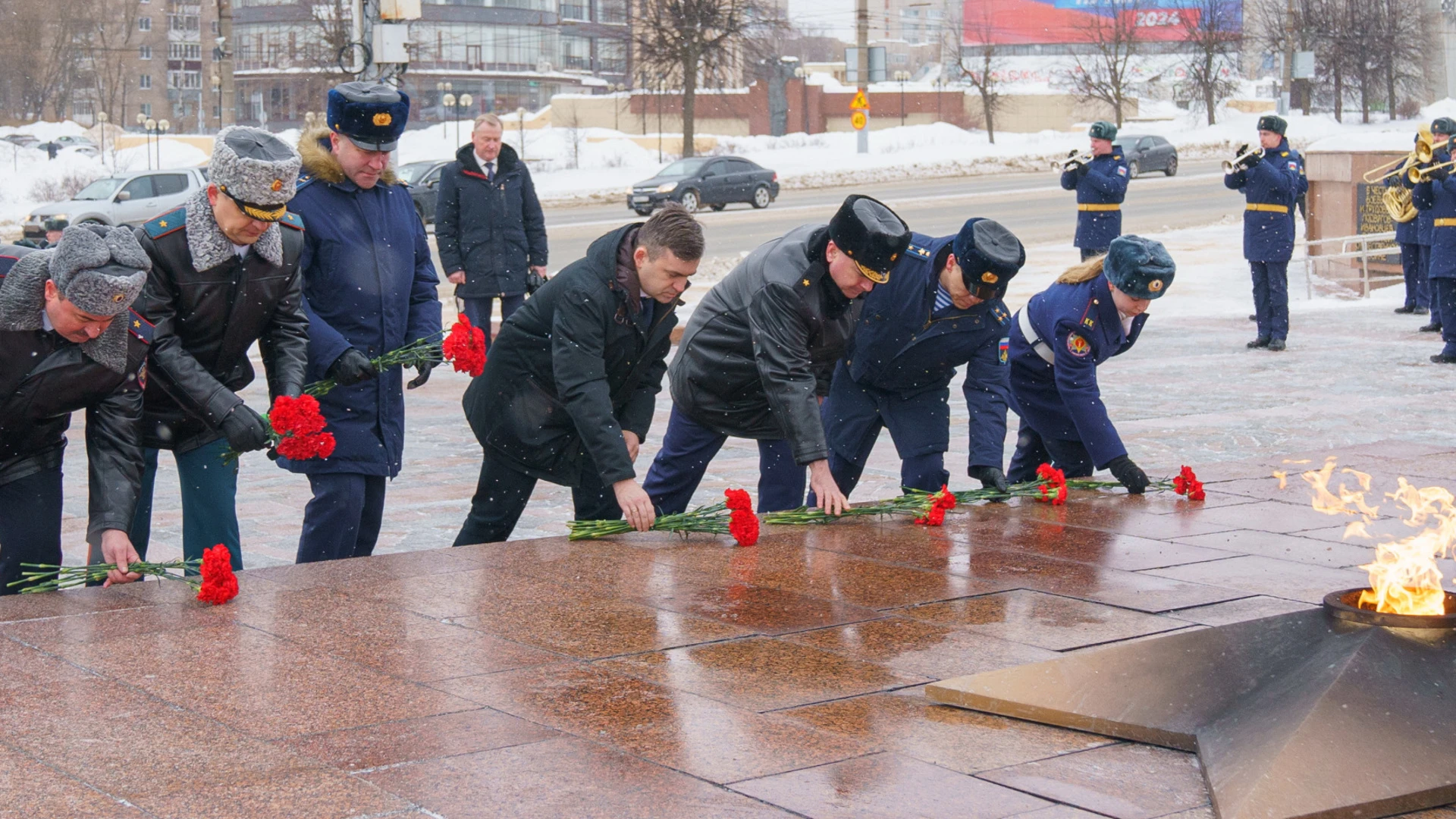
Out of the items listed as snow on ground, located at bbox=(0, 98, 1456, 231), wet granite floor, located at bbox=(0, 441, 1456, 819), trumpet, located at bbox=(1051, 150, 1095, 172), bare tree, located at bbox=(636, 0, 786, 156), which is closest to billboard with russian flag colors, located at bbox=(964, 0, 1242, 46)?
snow on ground, located at bbox=(0, 98, 1456, 231)

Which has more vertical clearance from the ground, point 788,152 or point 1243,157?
point 788,152

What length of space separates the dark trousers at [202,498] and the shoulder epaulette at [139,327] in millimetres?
595

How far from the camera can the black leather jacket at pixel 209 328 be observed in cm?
468

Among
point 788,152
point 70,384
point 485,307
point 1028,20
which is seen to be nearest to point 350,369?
point 70,384

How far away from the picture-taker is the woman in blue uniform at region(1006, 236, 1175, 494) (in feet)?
18.9

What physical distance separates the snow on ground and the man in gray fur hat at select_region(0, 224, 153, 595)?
29766mm

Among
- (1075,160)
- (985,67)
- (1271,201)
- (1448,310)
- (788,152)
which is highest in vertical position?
(985,67)

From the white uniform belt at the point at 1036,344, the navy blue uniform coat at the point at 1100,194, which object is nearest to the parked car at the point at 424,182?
the navy blue uniform coat at the point at 1100,194

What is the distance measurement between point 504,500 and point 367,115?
141 centimetres

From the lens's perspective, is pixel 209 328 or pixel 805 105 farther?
pixel 805 105

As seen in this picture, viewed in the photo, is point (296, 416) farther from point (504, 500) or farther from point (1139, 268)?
point (1139, 268)

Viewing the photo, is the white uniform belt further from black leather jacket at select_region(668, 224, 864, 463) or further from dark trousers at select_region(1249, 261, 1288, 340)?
dark trousers at select_region(1249, 261, 1288, 340)

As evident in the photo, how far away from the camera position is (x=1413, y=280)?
1573 cm

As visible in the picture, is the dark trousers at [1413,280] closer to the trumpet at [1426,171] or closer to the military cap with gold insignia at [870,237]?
the trumpet at [1426,171]
